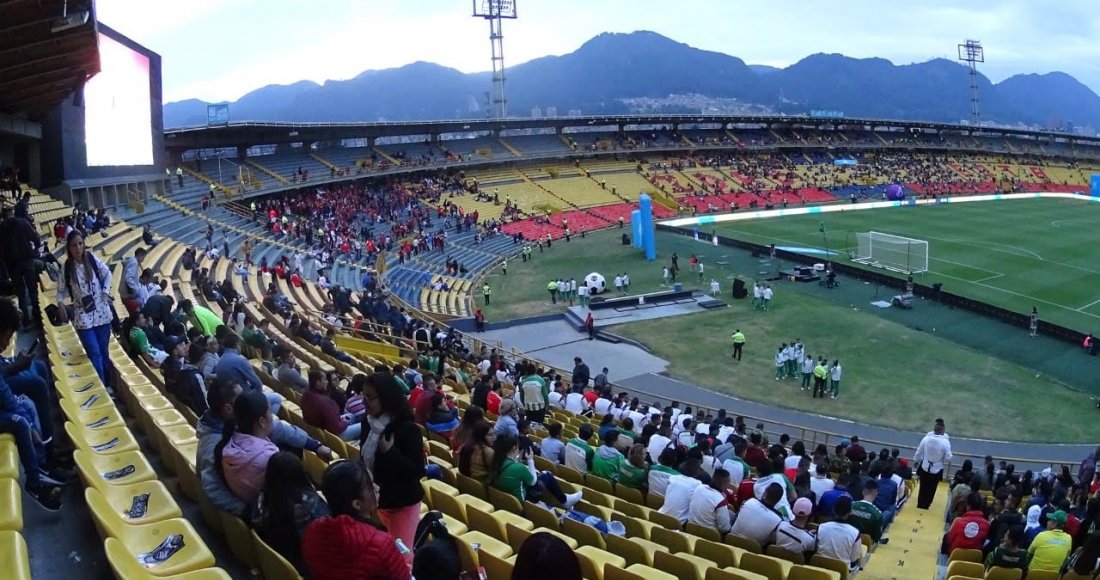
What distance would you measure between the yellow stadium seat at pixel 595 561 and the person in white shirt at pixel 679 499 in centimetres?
177

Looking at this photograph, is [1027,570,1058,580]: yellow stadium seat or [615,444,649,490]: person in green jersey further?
[615,444,649,490]: person in green jersey

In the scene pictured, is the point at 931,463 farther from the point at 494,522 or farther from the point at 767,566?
the point at 494,522

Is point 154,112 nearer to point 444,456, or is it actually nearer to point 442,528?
point 444,456

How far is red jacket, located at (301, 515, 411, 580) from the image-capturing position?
3.68m

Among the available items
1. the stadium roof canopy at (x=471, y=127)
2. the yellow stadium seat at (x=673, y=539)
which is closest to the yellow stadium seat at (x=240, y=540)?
the yellow stadium seat at (x=673, y=539)

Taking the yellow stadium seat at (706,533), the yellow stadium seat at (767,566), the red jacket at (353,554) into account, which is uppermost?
the red jacket at (353,554)

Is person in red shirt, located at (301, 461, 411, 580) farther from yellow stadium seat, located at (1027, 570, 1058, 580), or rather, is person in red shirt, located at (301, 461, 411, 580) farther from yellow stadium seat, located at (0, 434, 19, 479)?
yellow stadium seat, located at (1027, 570, 1058, 580)

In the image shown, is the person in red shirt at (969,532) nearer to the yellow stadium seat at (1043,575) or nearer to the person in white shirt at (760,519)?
the yellow stadium seat at (1043,575)

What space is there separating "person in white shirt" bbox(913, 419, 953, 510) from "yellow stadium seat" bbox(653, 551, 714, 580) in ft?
25.2

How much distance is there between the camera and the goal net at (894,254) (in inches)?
1464

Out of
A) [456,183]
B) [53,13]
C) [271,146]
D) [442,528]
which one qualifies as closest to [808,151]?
[456,183]

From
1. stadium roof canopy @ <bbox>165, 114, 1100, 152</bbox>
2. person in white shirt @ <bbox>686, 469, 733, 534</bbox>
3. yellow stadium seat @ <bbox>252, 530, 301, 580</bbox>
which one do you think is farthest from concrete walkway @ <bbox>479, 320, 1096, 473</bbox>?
stadium roof canopy @ <bbox>165, 114, 1100, 152</bbox>

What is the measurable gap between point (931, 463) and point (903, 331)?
15.6m

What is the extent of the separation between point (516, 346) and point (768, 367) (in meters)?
7.98
